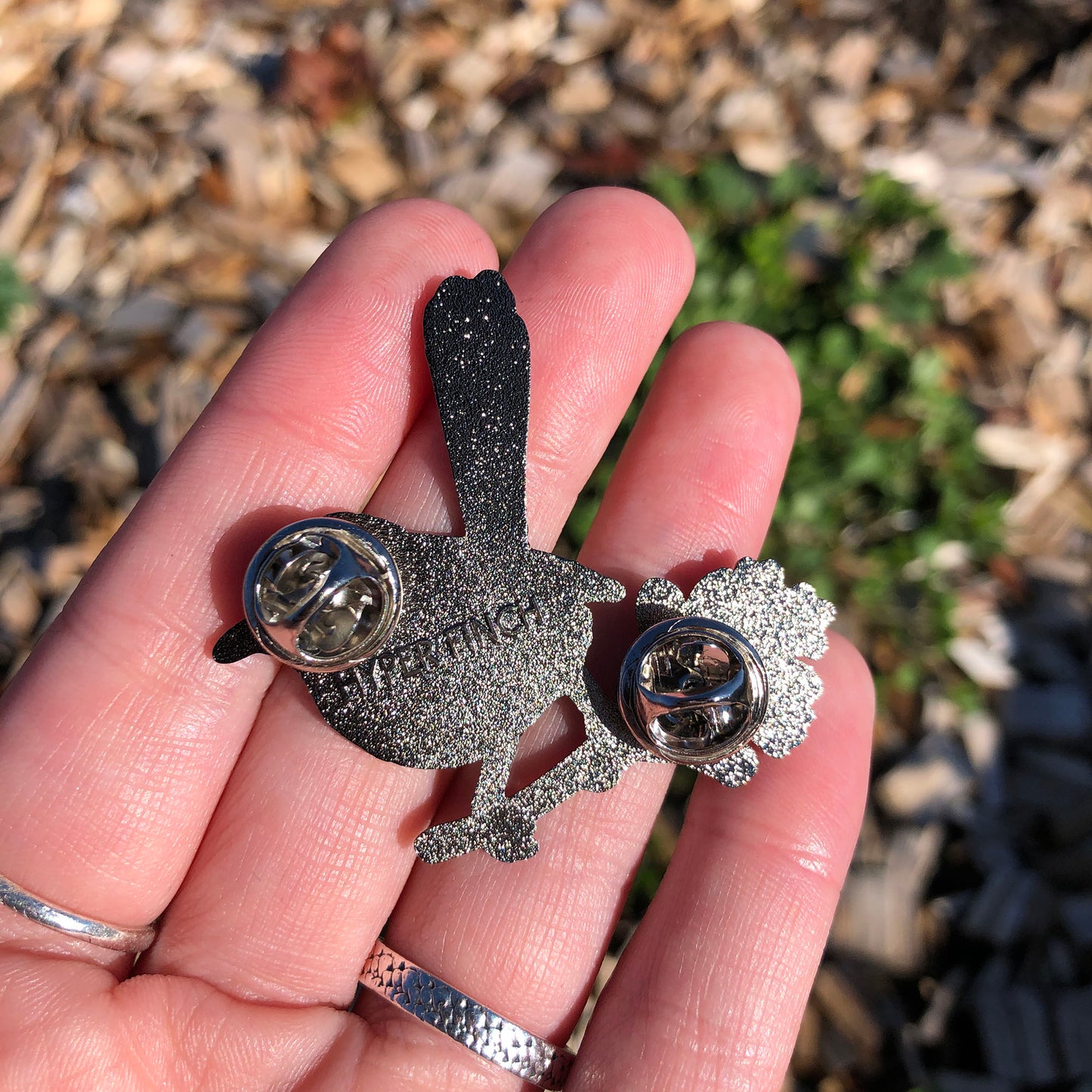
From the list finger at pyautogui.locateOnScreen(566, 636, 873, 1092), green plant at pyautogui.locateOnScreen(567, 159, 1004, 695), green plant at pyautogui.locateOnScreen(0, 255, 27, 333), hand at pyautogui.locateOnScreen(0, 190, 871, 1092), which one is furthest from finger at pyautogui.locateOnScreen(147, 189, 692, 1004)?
green plant at pyautogui.locateOnScreen(0, 255, 27, 333)

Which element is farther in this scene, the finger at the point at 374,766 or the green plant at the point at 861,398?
the green plant at the point at 861,398

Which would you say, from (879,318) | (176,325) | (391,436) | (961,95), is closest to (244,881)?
(391,436)

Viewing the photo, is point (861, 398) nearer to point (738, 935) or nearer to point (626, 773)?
point (626, 773)

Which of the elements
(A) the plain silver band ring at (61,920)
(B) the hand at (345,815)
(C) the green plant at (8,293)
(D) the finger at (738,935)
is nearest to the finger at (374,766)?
(B) the hand at (345,815)

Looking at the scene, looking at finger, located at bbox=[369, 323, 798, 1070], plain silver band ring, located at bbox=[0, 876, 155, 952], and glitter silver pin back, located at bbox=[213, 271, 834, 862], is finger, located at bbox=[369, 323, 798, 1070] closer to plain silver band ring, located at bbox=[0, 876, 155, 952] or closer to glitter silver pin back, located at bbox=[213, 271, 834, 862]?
glitter silver pin back, located at bbox=[213, 271, 834, 862]

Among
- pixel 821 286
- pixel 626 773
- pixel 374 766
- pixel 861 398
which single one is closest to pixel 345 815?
pixel 374 766

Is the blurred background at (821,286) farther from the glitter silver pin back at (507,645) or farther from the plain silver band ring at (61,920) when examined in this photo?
the plain silver band ring at (61,920)

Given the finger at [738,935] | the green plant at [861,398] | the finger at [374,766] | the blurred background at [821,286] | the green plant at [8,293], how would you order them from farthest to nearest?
the green plant at [861,398] → the green plant at [8,293] → the blurred background at [821,286] → the finger at [374,766] → the finger at [738,935]
